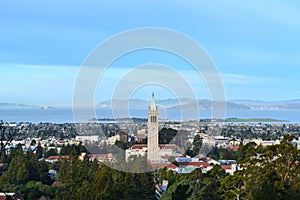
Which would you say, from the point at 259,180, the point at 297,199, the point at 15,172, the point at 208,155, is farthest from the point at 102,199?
the point at 208,155

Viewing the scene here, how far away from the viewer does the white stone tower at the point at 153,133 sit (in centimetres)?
2644

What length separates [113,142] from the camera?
98.6ft

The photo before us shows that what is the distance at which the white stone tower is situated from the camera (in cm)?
2644

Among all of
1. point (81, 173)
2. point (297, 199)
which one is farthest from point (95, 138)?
point (297, 199)

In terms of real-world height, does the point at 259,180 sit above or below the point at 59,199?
above

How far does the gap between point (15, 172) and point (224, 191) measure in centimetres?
1112

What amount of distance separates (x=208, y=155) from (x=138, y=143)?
4.47 m

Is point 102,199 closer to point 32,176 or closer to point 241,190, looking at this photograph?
point 241,190

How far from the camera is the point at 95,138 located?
1292 inches

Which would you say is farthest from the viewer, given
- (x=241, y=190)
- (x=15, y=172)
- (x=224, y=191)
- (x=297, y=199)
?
(x=15, y=172)

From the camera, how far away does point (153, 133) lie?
94.4ft

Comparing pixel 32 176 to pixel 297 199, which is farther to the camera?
pixel 32 176

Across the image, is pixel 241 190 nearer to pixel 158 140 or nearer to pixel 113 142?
pixel 158 140

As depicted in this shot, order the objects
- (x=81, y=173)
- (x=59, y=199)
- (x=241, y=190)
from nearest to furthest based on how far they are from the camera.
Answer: (x=241, y=190) < (x=59, y=199) < (x=81, y=173)
